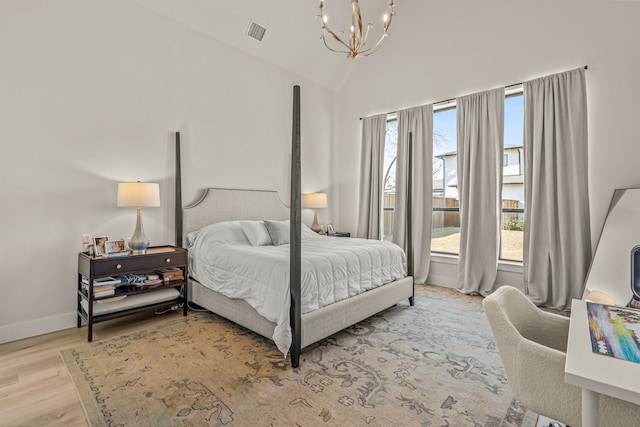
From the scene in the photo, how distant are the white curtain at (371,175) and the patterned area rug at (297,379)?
2431 millimetres

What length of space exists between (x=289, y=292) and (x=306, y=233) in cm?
210

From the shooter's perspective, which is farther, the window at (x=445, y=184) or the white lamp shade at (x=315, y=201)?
the white lamp shade at (x=315, y=201)

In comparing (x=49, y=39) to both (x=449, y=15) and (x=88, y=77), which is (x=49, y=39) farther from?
(x=449, y=15)

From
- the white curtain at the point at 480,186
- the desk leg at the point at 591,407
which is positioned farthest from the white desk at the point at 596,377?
the white curtain at the point at 480,186

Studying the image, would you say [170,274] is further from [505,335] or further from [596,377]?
[596,377]

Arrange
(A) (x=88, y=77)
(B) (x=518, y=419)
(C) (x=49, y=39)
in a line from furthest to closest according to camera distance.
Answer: (A) (x=88, y=77)
(C) (x=49, y=39)
(B) (x=518, y=419)

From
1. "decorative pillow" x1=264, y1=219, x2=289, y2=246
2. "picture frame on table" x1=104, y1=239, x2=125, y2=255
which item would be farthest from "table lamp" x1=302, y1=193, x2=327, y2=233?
"picture frame on table" x1=104, y1=239, x2=125, y2=255

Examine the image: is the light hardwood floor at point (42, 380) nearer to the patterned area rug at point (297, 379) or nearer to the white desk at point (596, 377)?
the patterned area rug at point (297, 379)

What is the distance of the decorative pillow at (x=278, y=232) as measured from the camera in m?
3.65

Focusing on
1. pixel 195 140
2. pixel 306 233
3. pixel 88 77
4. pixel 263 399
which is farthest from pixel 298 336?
pixel 88 77

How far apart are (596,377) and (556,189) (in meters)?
3.44

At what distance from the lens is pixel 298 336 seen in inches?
87.5

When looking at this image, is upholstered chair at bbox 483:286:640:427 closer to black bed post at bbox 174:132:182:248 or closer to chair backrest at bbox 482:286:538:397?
chair backrest at bbox 482:286:538:397

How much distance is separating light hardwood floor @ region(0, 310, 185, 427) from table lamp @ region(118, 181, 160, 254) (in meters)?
0.77
